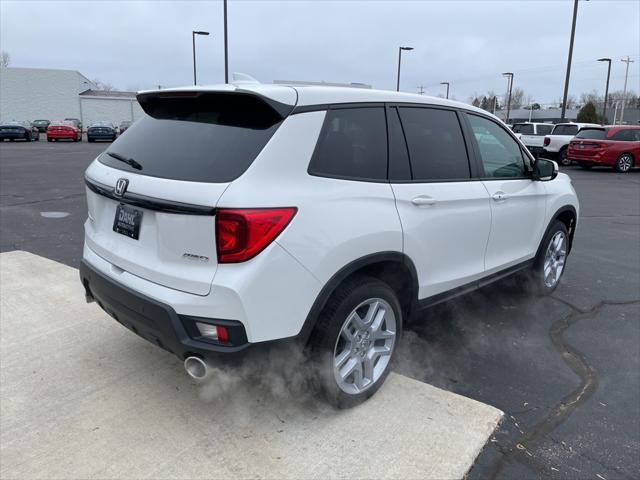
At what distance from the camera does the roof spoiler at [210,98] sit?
2.51 metres

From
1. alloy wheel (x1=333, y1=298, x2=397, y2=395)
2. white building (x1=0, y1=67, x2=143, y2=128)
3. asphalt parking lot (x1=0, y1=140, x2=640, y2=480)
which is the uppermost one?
white building (x1=0, y1=67, x2=143, y2=128)

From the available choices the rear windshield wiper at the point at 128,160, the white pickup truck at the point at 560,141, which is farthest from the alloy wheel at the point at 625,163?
the rear windshield wiper at the point at 128,160

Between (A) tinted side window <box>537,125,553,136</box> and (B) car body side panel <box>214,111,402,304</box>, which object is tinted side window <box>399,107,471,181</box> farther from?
(A) tinted side window <box>537,125,553,136</box>

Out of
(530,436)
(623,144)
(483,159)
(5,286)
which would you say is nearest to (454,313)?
(483,159)

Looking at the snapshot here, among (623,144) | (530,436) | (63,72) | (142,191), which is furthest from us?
(63,72)

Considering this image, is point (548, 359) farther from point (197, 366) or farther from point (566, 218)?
point (197, 366)

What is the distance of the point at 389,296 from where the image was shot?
9.84 feet

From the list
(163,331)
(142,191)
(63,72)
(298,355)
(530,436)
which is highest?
(63,72)

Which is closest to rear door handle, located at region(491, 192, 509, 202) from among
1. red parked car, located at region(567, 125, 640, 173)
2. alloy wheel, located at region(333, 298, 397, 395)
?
alloy wheel, located at region(333, 298, 397, 395)

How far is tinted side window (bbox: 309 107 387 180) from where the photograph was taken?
8.76 feet

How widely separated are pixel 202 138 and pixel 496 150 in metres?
2.48

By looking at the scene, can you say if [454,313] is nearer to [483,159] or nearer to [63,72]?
[483,159]

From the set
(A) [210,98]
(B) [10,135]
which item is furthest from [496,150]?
(B) [10,135]

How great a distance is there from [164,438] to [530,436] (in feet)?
6.57
